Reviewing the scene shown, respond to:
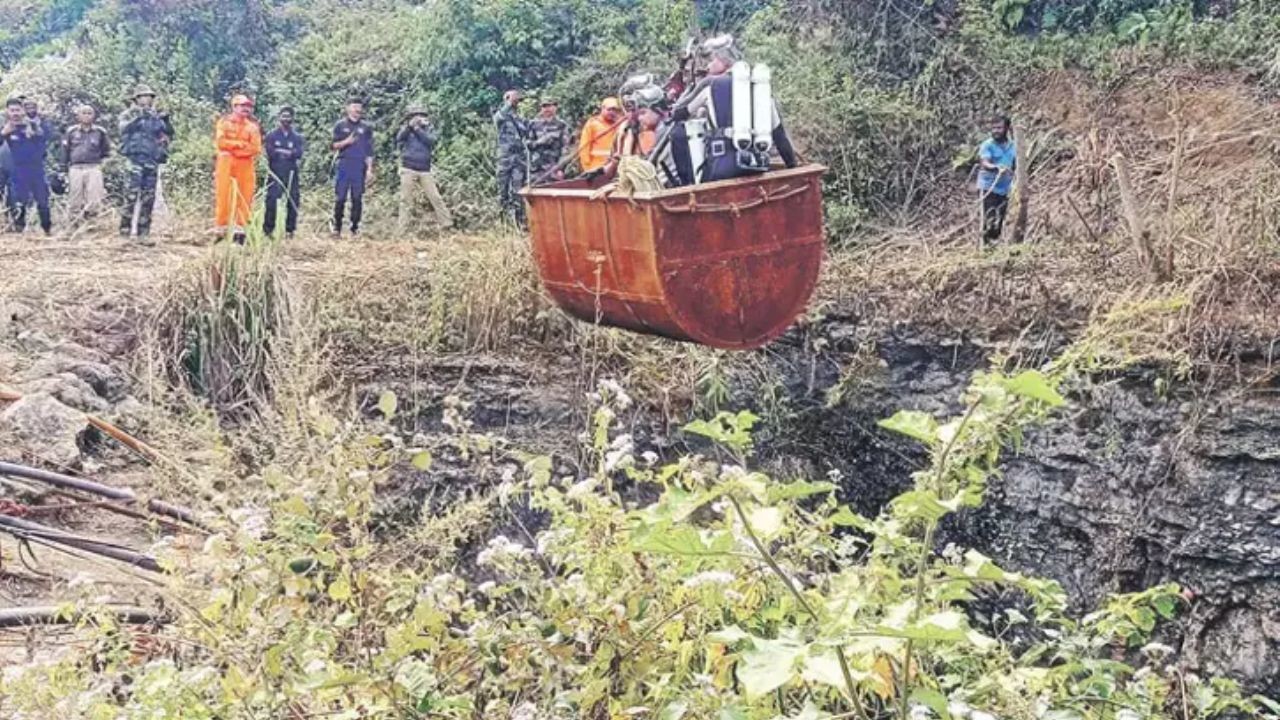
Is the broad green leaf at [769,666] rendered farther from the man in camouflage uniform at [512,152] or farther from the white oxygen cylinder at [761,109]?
the man in camouflage uniform at [512,152]

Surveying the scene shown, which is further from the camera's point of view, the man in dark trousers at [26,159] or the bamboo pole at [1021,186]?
the man in dark trousers at [26,159]

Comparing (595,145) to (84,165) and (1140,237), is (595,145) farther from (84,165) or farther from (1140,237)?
(1140,237)

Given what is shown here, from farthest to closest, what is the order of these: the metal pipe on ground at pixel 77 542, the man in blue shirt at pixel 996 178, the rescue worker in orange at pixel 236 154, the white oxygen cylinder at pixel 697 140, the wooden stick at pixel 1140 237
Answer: the rescue worker in orange at pixel 236 154, the man in blue shirt at pixel 996 178, the wooden stick at pixel 1140 237, the white oxygen cylinder at pixel 697 140, the metal pipe on ground at pixel 77 542

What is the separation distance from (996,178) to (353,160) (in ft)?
19.9

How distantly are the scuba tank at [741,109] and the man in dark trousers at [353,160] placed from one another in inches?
260

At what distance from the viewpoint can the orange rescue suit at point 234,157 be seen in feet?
38.8

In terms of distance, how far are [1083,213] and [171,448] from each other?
6799mm

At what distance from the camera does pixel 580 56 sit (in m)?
16.2

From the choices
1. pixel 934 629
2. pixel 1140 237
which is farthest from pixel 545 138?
pixel 934 629

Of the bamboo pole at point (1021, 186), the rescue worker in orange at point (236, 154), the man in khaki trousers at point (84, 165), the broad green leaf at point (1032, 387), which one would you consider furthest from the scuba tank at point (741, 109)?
the man in khaki trousers at point (84, 165)

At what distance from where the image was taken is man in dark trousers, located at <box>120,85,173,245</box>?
12.1 metres

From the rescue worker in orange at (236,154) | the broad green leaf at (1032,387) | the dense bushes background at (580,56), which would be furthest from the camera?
the dense bushes background at (580,56)

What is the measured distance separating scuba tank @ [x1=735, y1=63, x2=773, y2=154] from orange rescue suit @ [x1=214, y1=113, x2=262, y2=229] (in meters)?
6.41

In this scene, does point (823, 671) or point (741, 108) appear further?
point (741, 108)
